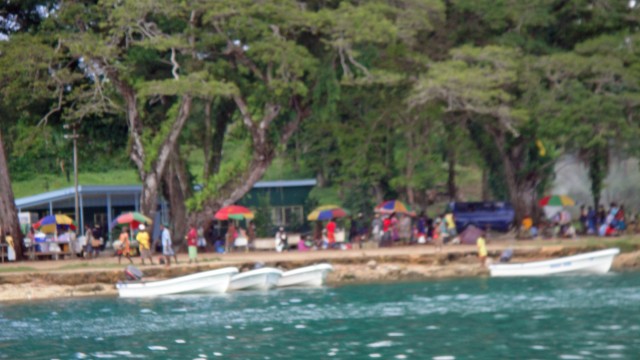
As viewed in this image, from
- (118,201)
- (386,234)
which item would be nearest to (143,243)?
(386,234)

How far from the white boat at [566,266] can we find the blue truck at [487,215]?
11.8 m

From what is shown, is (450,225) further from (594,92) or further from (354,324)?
(354,324)

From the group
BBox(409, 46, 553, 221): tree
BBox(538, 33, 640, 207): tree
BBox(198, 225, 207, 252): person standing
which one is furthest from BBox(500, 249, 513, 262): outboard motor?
BBox(198, 225, 207, 252): person standing

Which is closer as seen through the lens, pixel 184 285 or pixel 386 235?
pixel 184 285

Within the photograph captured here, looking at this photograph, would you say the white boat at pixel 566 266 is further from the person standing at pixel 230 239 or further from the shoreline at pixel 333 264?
the person standing at pixel 230 239

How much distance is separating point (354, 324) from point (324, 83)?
17557 millimetres

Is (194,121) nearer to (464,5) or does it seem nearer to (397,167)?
(397,167)

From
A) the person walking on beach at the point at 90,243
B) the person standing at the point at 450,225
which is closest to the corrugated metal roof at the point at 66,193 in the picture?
the person walking on beach at the point at 90,243

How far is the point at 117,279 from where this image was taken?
120 feet

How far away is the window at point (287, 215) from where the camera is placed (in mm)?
55406

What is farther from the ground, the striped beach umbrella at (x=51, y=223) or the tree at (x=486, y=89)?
the tree at (x=486, y=89)

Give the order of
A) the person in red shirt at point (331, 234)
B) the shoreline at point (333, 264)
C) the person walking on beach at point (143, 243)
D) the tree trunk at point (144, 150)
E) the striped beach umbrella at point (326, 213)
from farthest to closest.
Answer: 1. the striped beach umbrella at point (326, 213)
2. the person in red shirt at point (331, 234)
3. the tree trunk at point (144, 150)
4. the person walking on beach at point (143, 243)
5. the shoreline at point (333, 264)

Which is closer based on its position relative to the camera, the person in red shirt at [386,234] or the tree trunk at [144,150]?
the tree trunk at [144,150]

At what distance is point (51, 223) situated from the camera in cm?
4444
